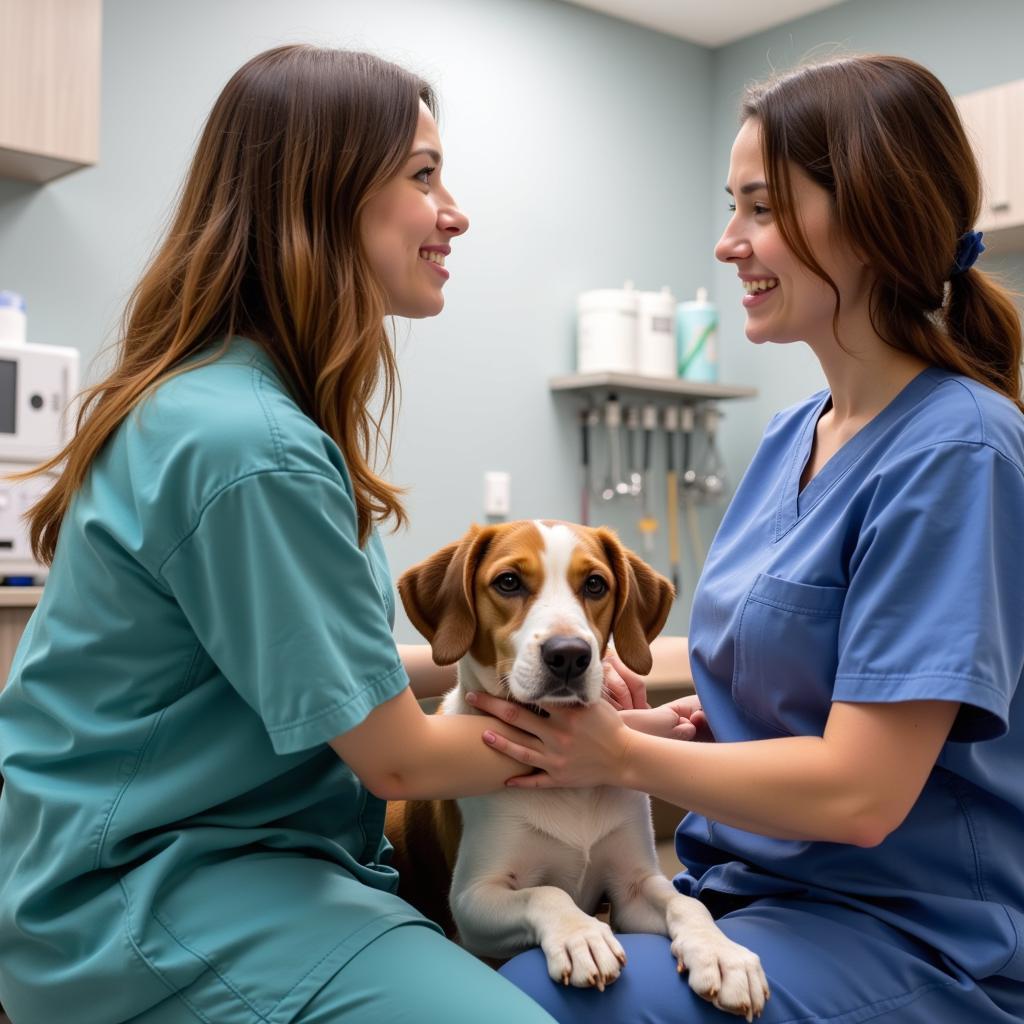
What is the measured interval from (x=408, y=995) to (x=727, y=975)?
297 millimetres

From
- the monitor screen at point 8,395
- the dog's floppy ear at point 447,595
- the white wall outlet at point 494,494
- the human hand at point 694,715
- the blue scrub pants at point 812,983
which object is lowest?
the blue scrub pants at point 812,983

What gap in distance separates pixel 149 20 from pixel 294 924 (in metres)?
2.90

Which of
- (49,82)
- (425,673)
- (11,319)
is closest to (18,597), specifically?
(11,319)

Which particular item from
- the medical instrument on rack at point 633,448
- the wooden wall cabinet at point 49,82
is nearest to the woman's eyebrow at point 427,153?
the wooden wall cabinet at point 49,82

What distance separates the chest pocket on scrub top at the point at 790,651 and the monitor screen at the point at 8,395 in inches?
77.5

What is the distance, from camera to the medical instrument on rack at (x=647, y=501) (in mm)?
4324

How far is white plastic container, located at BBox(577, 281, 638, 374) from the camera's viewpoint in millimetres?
4047

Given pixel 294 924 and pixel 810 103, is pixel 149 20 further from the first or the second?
pixel 294 924

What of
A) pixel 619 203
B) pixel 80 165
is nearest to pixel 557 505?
pixel 619 203

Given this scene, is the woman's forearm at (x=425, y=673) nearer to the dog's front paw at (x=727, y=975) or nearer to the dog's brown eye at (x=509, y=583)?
the dog's brown eye at (x=509, y=583)

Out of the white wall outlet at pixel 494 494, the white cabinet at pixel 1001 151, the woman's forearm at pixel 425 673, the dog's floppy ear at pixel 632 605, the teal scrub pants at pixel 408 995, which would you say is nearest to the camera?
the teal scrub pants at pixel 408 995

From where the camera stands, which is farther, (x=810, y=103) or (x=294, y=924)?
(x=810, y=103)

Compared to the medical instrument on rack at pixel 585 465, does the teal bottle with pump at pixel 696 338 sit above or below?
above

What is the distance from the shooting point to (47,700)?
112 cm
